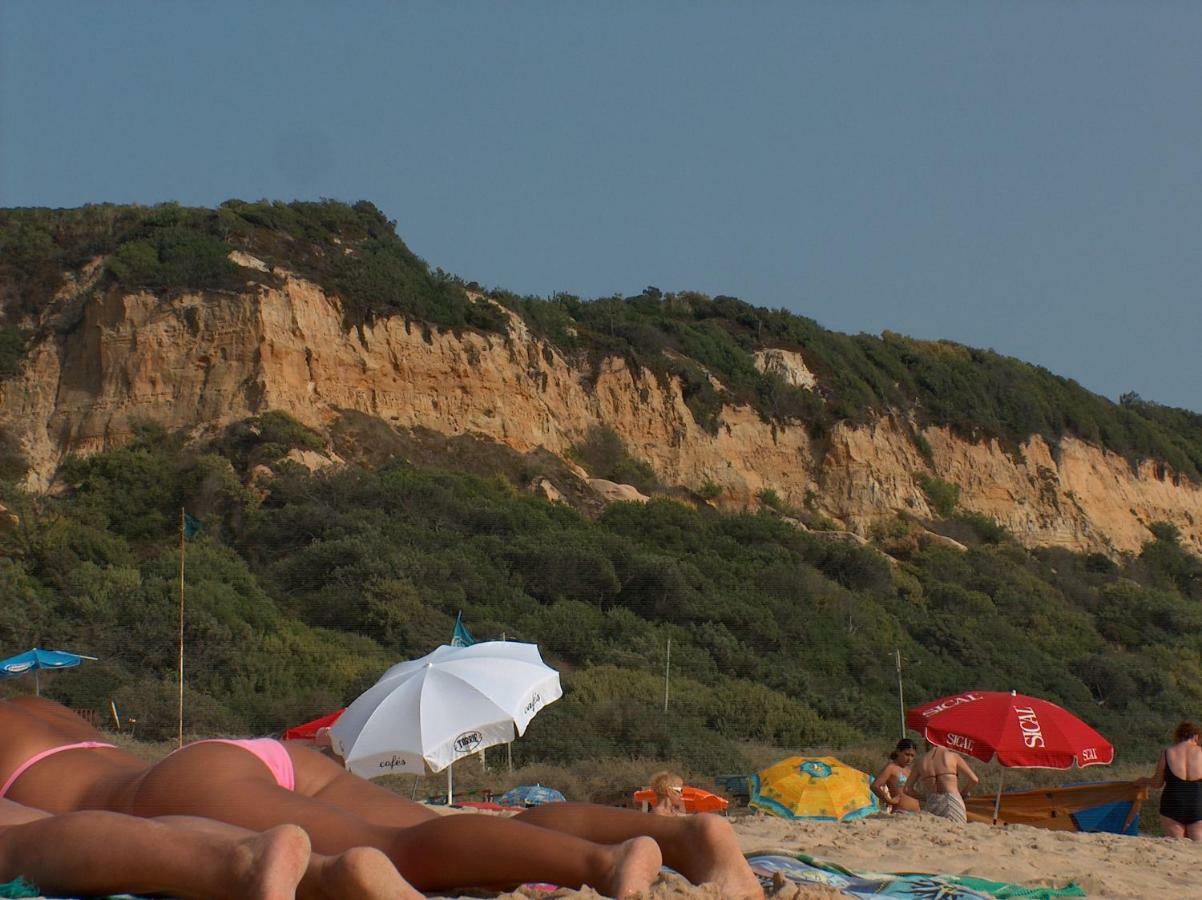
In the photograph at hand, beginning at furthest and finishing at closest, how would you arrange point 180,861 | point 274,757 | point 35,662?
point 35,662
point 274,757
point 180,861

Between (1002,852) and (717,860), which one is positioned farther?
(1002,852)

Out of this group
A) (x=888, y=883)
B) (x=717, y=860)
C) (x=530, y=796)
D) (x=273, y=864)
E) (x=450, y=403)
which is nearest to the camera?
(x=273, y=864)

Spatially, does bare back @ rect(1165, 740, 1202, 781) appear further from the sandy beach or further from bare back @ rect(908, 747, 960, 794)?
bare back @ rect(908, 747, 960, 794)

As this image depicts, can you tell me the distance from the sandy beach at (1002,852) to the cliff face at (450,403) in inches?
788

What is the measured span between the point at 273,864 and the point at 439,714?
5.72m

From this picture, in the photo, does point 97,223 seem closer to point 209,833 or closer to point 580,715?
point 580,715

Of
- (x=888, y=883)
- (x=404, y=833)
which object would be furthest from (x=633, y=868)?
(x=888, y=883)

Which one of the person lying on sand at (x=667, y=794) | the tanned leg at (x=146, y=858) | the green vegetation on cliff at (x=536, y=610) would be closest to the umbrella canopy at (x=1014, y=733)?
the person lying on sand at (x=667, y=794)

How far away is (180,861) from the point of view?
2.81m

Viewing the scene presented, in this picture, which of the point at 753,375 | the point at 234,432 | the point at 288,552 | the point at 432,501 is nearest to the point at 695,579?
the point at 432,501

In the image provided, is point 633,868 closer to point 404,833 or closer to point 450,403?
point 404,833

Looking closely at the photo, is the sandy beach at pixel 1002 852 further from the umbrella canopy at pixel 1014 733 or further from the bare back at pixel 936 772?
the umbrella canopy at pixel 1014 733

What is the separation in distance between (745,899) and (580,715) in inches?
524

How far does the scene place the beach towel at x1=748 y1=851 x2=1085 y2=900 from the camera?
4.39 metres
